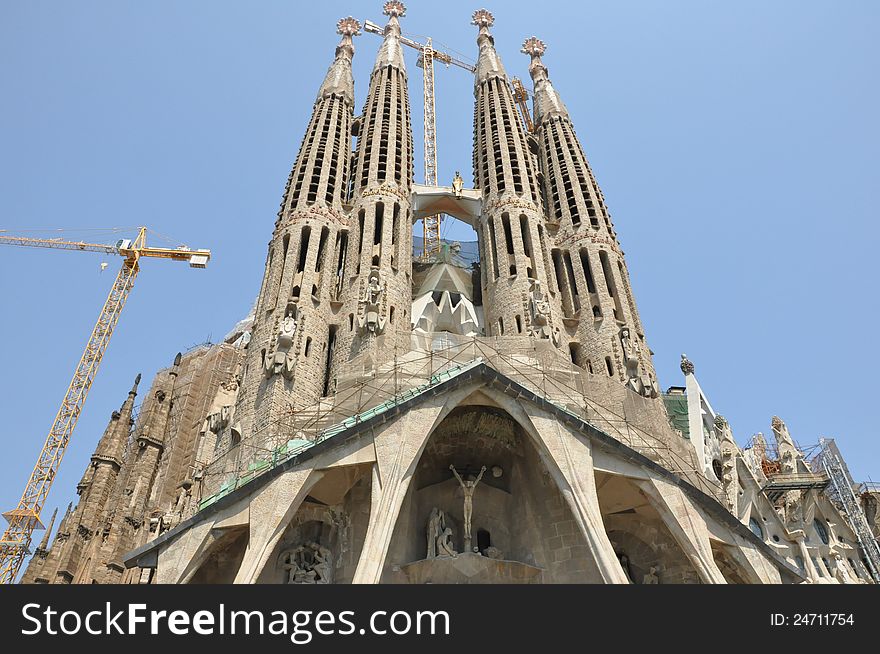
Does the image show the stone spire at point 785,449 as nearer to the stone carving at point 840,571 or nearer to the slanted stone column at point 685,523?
the stone carving at point 840,571

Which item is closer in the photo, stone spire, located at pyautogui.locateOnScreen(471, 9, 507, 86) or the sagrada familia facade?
the sagrada familia facade

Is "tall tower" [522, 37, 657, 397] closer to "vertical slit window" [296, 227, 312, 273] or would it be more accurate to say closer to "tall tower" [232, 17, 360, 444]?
"tall tower" [232, 17, 360, 444]

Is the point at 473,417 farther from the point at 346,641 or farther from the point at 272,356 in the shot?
the point at 346,641

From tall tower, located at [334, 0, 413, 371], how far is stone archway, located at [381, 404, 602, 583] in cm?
410

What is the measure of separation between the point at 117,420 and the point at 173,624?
26.2 metres

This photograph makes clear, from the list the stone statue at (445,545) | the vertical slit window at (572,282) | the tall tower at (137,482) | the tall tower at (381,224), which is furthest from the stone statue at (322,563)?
the vertical slit window at (572,282)

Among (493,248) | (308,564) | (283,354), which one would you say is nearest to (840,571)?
(493,248)

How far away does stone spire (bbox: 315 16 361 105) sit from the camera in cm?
3658

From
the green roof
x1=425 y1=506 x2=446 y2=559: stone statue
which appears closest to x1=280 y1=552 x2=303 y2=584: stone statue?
x1=425 y1=506 x2=446 y2=559: stone statue

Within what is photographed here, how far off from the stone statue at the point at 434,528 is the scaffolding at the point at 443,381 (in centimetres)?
351

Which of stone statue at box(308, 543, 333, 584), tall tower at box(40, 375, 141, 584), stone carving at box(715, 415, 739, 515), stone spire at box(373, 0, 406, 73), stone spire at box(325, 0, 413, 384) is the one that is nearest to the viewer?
stone statue at box(308, 543, 333, 584)

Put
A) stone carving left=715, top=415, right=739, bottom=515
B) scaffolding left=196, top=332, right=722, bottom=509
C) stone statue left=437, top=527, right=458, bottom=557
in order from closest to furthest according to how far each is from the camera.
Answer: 1. stone statue left=437, top=527, right=458, bottom=557
2. scaffolding left=196, top=332, right=722, bottom=509
3. stone carving left=715, top=415, right=739, bottom=515

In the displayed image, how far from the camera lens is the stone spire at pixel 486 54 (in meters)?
40.4

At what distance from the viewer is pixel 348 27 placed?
140 feet
